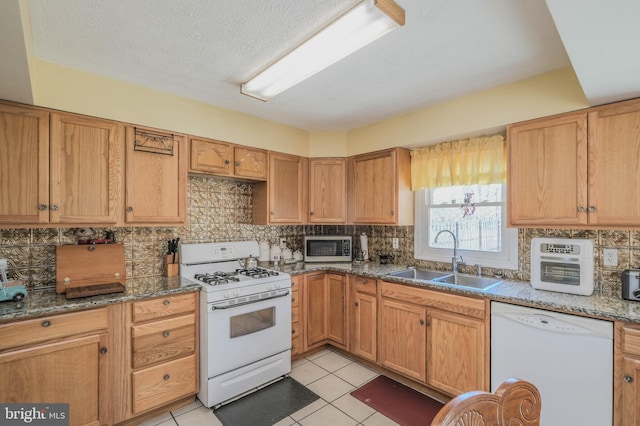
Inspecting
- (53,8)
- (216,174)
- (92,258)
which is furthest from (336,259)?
(53,8)

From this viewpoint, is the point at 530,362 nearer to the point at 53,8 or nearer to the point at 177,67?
the point at 177,67

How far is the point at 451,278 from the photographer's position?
9.11 ft

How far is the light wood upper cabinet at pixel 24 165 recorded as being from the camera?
6.10 ft

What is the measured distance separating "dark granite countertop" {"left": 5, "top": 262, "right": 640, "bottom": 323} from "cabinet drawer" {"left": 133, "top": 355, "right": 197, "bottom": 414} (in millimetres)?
539

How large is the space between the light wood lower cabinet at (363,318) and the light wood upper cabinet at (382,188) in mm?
692

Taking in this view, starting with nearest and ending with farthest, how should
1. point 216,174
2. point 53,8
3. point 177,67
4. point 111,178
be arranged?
point 53,8 < point 177,67 < point 111,178 < point 216,174

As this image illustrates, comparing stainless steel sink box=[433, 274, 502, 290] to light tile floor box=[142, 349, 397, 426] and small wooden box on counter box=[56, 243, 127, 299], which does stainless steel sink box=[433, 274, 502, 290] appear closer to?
light tile floor box=[142, 349, 397, 426]

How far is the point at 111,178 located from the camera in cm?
221

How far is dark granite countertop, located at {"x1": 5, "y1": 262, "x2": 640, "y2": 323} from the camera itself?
169cm

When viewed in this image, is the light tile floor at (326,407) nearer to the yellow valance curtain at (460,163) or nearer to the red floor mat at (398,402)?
the red floor mat at (398,402)

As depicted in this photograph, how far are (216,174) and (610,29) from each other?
2.69 m

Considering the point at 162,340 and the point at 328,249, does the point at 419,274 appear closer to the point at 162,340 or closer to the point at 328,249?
the point at 328,249

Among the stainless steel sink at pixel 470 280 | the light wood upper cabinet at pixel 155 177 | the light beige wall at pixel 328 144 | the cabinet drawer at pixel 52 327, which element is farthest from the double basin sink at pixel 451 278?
the cabinet drawer at pixel 52 327

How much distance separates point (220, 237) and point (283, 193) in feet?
2.62
